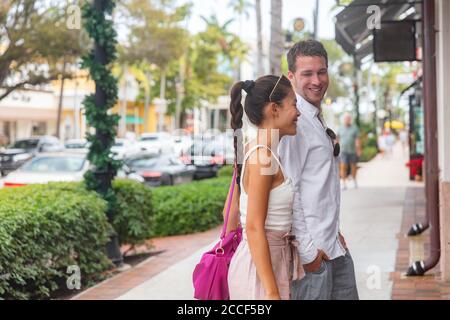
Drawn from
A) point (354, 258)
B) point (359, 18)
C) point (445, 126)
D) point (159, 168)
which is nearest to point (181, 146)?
point (159, 168)

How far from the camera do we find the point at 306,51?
351 cm

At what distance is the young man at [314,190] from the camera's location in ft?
10.8

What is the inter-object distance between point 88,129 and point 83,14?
1402 millimetres

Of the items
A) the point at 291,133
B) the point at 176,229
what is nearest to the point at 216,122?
the point at 176,229

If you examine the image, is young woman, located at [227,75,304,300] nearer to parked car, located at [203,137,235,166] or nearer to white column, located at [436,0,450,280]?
white column, located at [436,0,450,280]

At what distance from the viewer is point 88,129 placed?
959cm

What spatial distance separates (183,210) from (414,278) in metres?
5.08

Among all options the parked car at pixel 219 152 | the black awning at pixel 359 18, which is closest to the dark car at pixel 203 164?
the parked car at pixel 219 152

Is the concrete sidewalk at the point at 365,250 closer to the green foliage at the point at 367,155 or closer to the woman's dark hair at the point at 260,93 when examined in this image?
the woman's dark hair at the point at 260,93

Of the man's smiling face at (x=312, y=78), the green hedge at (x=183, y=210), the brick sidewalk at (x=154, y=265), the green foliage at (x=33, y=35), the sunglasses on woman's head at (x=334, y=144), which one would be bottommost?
the brick sidewalk at (x=154, y=265)

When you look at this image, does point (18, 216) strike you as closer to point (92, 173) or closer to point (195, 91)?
point (92, 173)

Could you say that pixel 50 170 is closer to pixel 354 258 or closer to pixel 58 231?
pixel 354 258

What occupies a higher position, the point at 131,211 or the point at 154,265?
the point at 131,211

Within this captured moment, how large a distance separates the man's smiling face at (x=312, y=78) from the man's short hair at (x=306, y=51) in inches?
0.5
